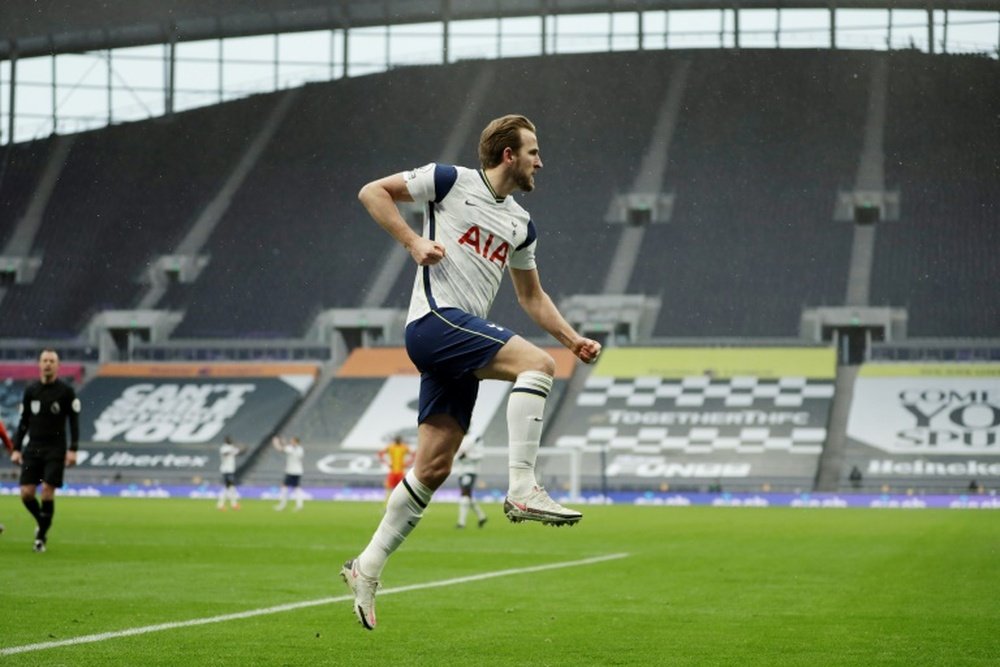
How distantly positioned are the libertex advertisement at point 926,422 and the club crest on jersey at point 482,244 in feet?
114

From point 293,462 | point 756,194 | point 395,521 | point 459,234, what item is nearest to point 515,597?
point 395,521

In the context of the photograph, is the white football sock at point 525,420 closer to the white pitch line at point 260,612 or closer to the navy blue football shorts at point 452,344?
the navy blue football shorts at point 452,344

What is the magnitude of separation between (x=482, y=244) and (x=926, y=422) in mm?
37966

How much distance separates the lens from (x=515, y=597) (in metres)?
12.0

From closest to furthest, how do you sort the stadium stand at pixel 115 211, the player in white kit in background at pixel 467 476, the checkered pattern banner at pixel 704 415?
1. the player in white kit in background at pixel 467 476
2. the checkered pattern banner at pixel 704 415
3. the stadium stand at pixel 115 211

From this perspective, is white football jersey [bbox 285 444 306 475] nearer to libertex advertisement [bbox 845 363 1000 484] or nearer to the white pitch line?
libertex advertisement [bbox 845 363 1000 484]

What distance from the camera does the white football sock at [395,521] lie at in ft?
24.5

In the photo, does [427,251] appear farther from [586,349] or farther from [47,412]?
[47,412]

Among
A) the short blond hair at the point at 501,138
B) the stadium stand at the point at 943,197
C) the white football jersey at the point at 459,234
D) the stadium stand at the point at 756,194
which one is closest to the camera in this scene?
the white football jersey at the point at 459,234

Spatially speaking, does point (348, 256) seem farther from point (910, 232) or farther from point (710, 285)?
point (910, 232)

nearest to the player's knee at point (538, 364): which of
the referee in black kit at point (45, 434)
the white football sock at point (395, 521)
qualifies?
the white football sock at point (395, 521)

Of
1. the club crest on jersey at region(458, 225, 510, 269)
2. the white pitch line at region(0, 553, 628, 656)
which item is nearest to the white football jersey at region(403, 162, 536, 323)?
the club crest on jersey at region(458, 225, 510, 269)

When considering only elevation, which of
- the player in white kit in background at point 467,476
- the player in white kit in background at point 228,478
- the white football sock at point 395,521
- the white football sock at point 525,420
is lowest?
the player in white kit in background at point 228,478

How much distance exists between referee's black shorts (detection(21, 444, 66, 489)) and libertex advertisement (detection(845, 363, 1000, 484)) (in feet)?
93.8
